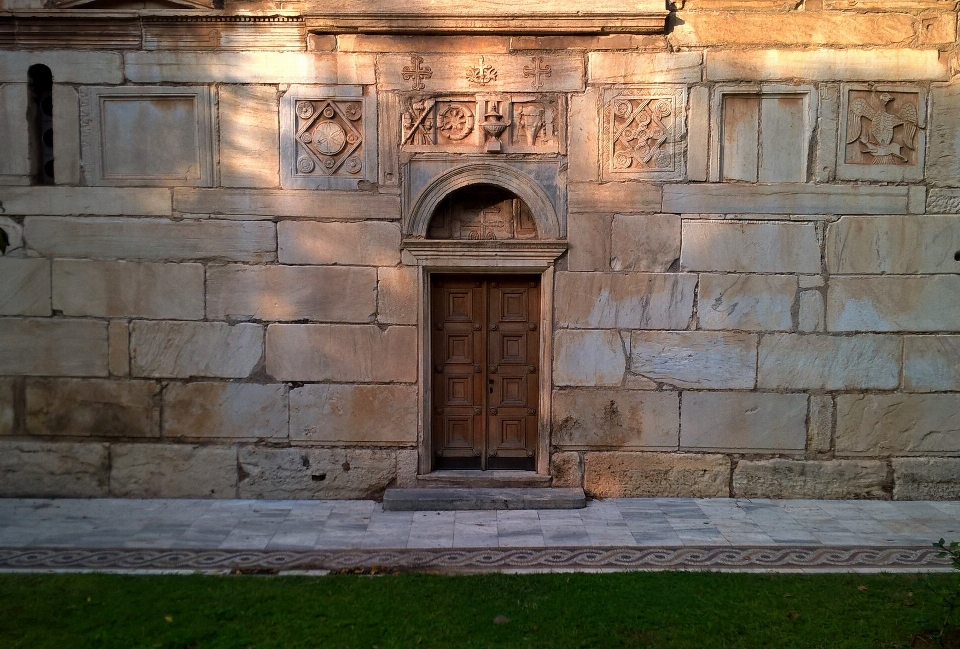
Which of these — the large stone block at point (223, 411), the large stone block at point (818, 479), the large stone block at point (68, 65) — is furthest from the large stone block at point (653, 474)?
the large stone block at point (68, 65)

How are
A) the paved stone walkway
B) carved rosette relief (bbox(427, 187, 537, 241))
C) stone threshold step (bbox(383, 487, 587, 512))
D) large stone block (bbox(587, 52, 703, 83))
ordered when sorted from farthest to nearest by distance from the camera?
carved rosette relief (bbox(427, 187, 537, 241))
large stone block (bbox(587, 52, 703, 83))
stone threshold step (bbox(383, 487, 587, 512))
the paved stone walkway

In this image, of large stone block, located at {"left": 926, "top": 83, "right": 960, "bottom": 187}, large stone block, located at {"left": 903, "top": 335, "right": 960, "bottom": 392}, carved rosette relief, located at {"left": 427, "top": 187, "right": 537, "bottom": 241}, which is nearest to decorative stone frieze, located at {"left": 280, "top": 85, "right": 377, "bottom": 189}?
carved rosette relief, located at {"left": 427, "top": 187, "right": 537, "bottom": 241}

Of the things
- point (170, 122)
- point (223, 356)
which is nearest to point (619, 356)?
point (223, 356)

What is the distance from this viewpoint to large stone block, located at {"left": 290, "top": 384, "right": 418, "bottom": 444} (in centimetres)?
611

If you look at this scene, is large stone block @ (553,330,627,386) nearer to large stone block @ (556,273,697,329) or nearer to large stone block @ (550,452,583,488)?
large stone block @ (556,273,697,329)

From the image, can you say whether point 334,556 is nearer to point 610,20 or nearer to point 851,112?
point 610,20

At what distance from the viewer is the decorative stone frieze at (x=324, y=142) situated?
19.8 feet

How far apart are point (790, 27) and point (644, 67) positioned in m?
1.33

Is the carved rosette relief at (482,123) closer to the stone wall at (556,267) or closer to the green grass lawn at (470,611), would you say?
the stone wall at (556,267)

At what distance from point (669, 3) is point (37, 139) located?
5.79 meters

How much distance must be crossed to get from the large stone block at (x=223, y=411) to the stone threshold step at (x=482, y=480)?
137 cm

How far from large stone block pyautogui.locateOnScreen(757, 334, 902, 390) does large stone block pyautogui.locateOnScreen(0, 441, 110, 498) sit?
6.04 metres

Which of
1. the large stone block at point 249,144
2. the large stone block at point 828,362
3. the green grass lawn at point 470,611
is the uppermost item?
the large stone block at point 249,144

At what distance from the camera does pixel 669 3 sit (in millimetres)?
5977
